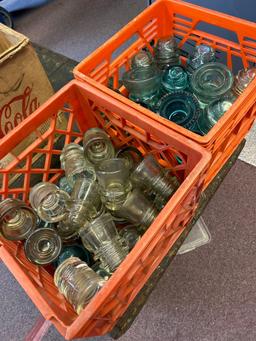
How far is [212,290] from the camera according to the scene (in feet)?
3.43

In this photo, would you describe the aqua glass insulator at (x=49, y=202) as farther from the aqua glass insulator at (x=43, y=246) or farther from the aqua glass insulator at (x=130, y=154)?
the aqua glass insulator at (x=130, y=154)

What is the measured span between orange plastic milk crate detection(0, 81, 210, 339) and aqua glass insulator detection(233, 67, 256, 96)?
0.68 ft

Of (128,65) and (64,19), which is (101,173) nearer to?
(128,65)

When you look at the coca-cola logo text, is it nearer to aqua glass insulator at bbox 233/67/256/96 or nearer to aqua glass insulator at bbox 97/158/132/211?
aqua glass insulator at bbox 97/158/132/211

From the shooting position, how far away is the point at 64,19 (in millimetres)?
1940

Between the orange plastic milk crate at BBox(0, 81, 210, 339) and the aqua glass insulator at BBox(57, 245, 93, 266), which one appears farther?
the aqua glass insulator at BBox(57, 245, 93, 266)

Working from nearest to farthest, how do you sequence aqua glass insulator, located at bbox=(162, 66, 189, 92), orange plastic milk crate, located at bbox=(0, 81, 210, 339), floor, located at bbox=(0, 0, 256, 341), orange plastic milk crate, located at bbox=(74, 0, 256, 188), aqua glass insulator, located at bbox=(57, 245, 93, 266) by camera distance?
orange plastic milk crate, located at bbox=(0, 81, 210, 339)
orange plastic milk crate, located at bbox=(74, 0, 256, 188)
aqua glass insulator, located at bbox=(57, 245, 93, 266)
aqua glass insulator, located at bbox=(162, 66, 189, 92)
floor, located at bbox=(0, 0, 256, 341)

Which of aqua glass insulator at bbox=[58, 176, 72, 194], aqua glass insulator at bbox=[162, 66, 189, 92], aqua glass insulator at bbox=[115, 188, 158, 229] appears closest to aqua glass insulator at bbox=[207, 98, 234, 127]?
aqua glass insulator at bbox=[162, 66, 189, 92]

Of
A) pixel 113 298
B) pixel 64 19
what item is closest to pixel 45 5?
pixel 64 19

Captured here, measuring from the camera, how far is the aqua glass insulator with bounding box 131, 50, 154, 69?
0.78 m

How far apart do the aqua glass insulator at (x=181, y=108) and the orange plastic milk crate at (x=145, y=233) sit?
0.28ft

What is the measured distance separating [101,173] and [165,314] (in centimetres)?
58

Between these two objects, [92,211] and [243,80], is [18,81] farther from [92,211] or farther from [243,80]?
[243,80]

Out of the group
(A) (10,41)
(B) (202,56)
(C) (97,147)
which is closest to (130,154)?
(C) (97,147)
